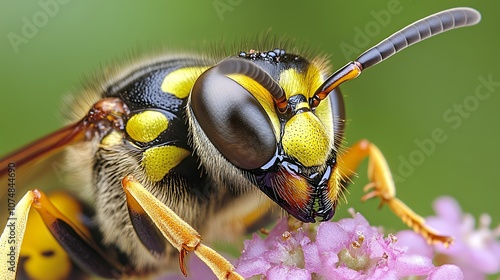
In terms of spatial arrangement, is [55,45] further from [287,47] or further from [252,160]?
[252,160]

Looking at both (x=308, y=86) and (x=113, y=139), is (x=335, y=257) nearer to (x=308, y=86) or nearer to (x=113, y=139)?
(x=308, y=86)

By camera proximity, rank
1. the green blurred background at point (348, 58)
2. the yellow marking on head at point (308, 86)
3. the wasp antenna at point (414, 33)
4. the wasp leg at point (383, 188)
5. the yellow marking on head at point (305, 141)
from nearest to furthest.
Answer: the yellow marking on head at point (305, 141) < the yellow marking on head at point (308, 86) < the wasp antenna at point (414, 33) < the wasp leg at point (383, 188) < the green blurred background at point (348, 58)

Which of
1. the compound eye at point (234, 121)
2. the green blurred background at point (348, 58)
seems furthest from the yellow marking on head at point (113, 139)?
the green blurred background at point (348, 58)

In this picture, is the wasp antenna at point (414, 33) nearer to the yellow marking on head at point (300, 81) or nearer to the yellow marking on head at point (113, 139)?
the yellow marking on head at point (300, 81)

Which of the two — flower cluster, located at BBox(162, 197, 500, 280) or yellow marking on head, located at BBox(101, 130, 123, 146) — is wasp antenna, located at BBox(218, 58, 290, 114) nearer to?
flower cluster, located at BBox(162, 197, 500, 280)

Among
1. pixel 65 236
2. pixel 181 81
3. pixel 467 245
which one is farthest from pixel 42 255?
pixel 467 245

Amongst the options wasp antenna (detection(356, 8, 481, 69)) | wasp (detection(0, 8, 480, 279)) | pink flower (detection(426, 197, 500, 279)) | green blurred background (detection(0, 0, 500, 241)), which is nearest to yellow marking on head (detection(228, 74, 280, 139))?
wasp (detection(0, 8, 480, 279))
